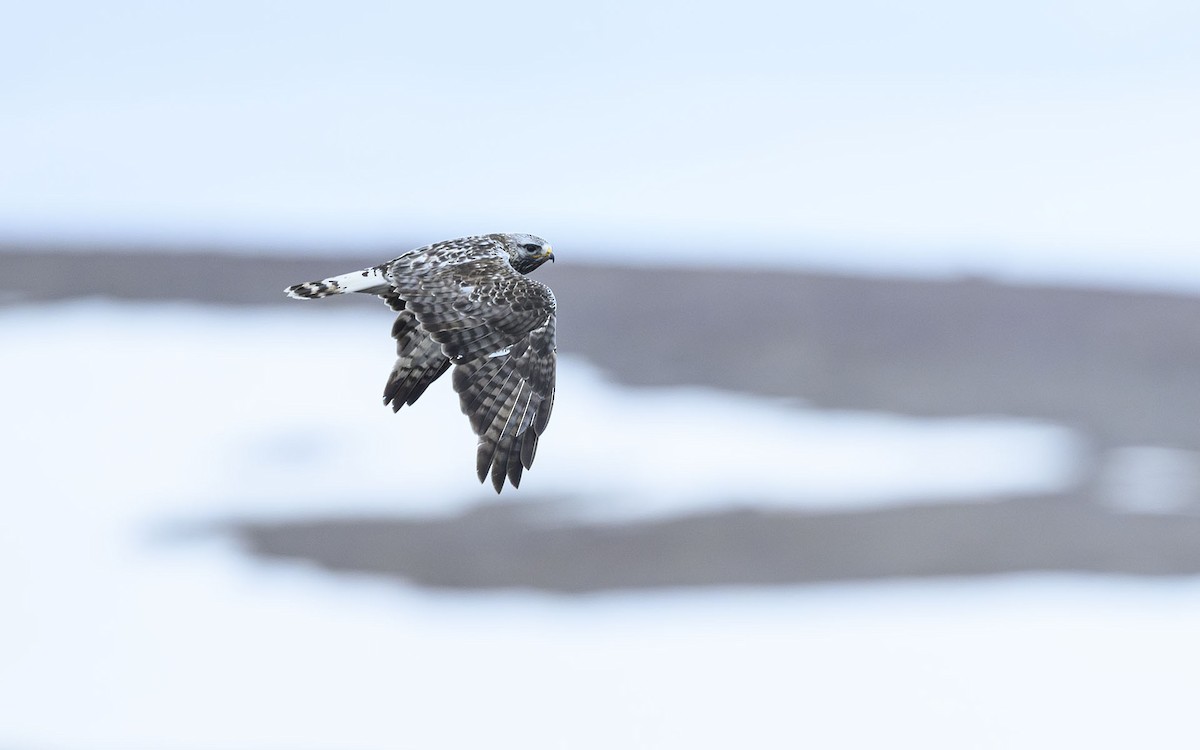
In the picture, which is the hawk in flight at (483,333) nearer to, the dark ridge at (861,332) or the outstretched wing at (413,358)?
the outstretched wing at (413,358)

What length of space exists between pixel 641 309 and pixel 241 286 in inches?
253

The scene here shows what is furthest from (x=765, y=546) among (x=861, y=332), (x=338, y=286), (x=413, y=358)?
(x=338, y=286)

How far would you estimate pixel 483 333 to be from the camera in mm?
4242

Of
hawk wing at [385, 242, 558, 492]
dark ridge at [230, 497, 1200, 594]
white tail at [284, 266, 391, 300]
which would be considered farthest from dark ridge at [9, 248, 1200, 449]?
white tail at [284, 266, 391, 300]

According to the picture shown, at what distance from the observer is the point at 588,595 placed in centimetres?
2142

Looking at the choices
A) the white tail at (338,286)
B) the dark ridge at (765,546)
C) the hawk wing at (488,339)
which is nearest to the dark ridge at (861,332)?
the dark ridge at (765,546)

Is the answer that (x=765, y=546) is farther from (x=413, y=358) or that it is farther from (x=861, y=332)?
(x=413, y=358)

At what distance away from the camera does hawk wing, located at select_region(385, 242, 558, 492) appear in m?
4.23

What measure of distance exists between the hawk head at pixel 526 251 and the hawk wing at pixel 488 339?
41 millimetres

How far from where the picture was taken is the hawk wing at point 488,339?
423cm

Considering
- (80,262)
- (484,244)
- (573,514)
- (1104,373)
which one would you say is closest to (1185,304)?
(1104,373)

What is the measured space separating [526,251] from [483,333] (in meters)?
0.37

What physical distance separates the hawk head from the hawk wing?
41mm

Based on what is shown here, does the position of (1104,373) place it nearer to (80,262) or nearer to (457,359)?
(80,262)
